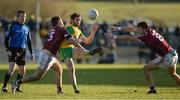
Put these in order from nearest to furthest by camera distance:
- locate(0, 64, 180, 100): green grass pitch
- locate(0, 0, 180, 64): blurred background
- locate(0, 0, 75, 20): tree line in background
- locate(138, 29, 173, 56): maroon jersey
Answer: locate(0, 64, 180, 100): green grass pitch → locate(138, 29, 173, 56): maroon jersey → locate(0, 0, 180, 64): blurred background → locate(0, 0, 75, 20): tree line in background

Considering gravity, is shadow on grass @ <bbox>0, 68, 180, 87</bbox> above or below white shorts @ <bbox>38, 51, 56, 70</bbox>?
below

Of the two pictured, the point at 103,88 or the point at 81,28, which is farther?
the point at 81,28

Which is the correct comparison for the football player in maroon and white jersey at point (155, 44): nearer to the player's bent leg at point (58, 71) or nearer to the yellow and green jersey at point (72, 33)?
the yellow and green jersey at point (72, 33)

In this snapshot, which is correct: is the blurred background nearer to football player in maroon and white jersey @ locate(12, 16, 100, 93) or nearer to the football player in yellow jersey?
the football player in yellow jersey

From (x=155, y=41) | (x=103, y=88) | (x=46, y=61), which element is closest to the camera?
(x=46, y=61)

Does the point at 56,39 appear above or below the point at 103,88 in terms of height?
above

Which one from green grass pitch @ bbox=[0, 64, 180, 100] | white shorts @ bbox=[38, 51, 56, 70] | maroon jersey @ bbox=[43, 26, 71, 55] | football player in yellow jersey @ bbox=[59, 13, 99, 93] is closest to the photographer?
green grass pitch @ bbox=[0, 64, 180, 100]

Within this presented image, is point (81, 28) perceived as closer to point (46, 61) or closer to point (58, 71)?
point (58, 71)

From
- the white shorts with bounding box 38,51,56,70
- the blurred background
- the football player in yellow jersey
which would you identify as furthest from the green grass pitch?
the blurred background

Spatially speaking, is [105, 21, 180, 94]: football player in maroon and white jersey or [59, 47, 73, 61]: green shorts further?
[59, 47, 73, 61]: green shorts

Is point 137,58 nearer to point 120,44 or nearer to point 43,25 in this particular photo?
point 120,44

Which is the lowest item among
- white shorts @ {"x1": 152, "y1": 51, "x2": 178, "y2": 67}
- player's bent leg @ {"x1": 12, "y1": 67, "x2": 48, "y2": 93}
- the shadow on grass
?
the shadow on grass

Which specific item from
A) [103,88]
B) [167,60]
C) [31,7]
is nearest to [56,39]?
[167,60]

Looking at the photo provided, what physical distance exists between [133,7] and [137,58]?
41841 mm
